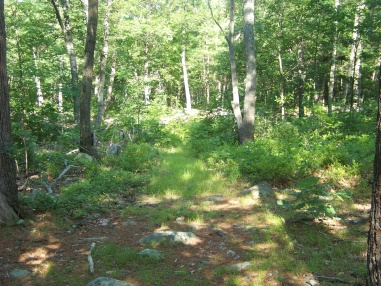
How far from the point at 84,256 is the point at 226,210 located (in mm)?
2911

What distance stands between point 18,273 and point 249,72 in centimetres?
977

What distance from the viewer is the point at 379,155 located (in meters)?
2.54

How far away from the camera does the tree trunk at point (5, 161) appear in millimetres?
4836

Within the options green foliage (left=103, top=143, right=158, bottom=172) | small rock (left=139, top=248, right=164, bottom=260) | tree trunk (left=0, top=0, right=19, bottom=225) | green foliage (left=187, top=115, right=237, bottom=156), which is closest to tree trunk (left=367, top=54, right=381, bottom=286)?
small rock (left=139, top=248, right=164, bottom=260)

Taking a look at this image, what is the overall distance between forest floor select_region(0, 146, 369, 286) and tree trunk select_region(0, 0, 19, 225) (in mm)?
298

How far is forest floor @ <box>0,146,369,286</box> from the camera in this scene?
11.9 feet

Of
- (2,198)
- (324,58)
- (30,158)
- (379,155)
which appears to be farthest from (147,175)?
(324,58)

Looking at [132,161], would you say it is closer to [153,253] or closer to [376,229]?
[153,253]

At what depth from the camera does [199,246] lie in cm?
464

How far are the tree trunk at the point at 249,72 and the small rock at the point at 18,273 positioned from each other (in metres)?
8.67

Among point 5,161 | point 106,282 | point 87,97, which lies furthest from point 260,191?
point 87,97

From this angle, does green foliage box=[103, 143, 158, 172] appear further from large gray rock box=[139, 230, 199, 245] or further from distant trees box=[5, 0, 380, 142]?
large gray rock box=[139, 230, 199, 245]

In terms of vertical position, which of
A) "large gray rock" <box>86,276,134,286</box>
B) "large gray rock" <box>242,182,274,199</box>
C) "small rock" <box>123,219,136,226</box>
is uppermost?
"large gray rock" <box>242,182,274,199</box>

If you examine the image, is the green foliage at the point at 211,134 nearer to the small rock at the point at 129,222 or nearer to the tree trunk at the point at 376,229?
the small rock at the point at 129,222
